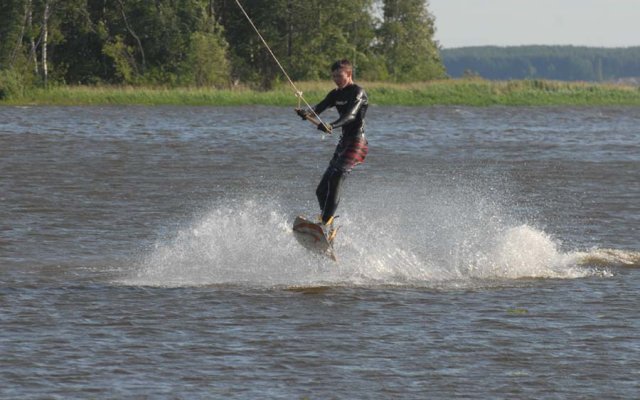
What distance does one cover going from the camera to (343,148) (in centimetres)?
1333

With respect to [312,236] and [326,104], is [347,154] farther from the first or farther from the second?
[312,236]

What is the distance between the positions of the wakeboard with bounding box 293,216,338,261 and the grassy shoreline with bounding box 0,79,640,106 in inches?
1675

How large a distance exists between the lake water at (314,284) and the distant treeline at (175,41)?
→ 125 ft

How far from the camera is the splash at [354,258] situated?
13398mm

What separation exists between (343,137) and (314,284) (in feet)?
4.81

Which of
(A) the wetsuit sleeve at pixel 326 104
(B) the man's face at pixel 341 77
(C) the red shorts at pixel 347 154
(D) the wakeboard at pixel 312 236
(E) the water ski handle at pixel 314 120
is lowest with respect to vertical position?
(D) the wakeboard at pixel 312 236

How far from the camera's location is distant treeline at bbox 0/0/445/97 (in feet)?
221

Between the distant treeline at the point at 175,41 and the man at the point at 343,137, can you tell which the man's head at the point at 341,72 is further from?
the distant treeline at the point at 175,41

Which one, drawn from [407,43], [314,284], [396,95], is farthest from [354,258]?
[407,43]

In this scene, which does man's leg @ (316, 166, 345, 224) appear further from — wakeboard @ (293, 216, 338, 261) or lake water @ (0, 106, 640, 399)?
lake water @ (0, 106, 640, 399)

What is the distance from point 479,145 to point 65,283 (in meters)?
24.0

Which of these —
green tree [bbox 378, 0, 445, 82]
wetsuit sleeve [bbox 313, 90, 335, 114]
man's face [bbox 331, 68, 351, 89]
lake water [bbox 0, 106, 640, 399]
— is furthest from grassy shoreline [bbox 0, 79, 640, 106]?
man's face [bbox 331, 68, 351, 89]

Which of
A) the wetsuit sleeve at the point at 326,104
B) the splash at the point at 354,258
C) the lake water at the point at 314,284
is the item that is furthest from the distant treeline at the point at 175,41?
the wetsuit sleeve at the point at 326,104

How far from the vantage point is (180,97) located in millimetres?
58531
